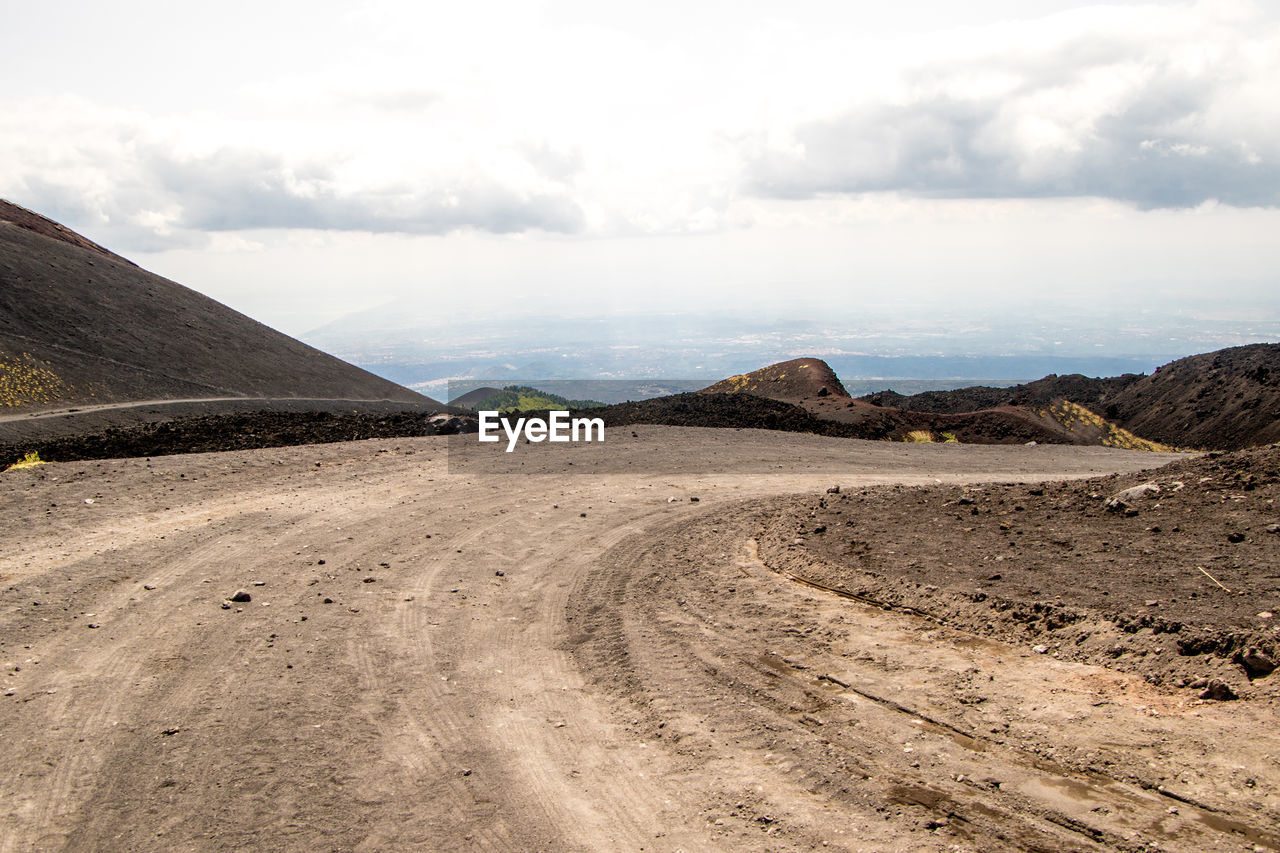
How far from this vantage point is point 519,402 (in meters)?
34.9

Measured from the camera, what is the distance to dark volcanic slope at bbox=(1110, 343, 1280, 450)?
28.3 m

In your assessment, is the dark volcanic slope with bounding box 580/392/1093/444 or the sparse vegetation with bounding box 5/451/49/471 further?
the dark volcanic slope with bounding box 580/392/1093/444

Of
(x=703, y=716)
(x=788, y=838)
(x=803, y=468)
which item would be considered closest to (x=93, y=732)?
(x=703, y=716)

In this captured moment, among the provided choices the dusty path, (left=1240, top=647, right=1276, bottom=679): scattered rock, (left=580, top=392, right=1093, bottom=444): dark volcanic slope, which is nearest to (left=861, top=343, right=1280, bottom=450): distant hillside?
(left=580, top=392, right=1093, bottom=444): dark volcanic slope

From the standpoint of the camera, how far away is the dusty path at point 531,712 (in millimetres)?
4957

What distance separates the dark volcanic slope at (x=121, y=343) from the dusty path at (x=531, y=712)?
17.7 metres

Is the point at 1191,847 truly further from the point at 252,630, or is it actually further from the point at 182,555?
the point at 182,555

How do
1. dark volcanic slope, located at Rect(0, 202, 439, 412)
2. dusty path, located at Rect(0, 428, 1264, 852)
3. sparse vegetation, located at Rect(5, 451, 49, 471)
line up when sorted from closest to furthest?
dusty path, located at Rect(0, 428, 1264, 852)
sparse vegetation, located at Rect(5, 451, 49, 471)
dark volcanic slope, located at Rect(0, 202, 439, 412)

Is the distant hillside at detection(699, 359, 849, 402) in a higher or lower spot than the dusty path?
higher

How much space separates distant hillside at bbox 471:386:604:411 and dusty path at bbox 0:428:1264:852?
2081cm

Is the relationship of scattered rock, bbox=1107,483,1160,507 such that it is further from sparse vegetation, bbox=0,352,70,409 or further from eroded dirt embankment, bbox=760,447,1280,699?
sparse vegetation, bbox=0,352,70,409

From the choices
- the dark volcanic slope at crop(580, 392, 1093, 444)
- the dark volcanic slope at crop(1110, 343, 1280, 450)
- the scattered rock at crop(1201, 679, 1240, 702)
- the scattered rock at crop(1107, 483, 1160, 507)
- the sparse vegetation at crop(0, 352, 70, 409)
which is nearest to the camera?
the scattered rock at crop(1201, 679, 1240, 702)

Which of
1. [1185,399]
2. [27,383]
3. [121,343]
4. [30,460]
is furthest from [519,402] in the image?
[1185,399]

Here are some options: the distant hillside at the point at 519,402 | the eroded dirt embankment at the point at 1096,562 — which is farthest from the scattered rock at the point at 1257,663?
the distant hillside at the point at 519,402
